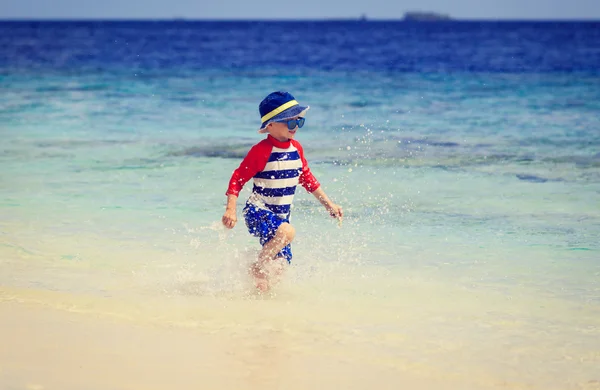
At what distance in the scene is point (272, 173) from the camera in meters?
4.53

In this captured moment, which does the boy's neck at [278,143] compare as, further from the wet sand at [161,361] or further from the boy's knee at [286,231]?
the wet sand at [161,361]

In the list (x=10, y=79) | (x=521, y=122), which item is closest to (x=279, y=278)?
(x=521, y=122)

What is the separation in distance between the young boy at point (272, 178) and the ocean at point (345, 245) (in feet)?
0.81

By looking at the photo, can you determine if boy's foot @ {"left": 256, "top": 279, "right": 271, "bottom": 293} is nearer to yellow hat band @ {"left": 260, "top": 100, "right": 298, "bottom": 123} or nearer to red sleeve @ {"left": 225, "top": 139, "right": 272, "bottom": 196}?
red sleeve @ {"left": 225, "top": 139, "right": 272, "bottom": 196}

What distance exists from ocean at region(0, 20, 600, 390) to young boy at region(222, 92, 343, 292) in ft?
0.81

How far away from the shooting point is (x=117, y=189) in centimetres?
768

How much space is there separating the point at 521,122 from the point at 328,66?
1855 cm

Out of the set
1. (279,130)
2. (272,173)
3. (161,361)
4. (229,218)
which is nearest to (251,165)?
(272,173)

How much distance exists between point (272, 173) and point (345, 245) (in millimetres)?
1346

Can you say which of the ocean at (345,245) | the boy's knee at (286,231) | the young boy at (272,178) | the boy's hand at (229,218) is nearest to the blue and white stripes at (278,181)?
the young boy at (272,178)

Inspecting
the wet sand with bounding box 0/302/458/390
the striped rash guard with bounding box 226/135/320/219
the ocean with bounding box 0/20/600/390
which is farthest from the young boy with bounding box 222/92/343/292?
the wet sand with bounding box 0/302/458/390

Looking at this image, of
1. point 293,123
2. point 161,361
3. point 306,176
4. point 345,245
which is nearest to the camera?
point 161,361

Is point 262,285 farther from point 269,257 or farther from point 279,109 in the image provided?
point 279,109

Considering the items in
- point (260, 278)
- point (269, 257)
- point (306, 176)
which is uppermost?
point (306, 176)
